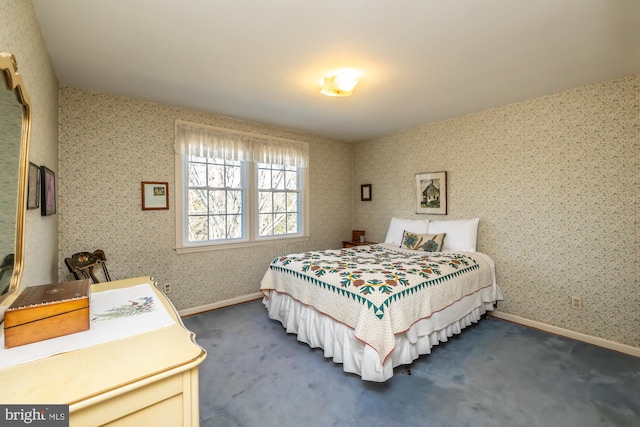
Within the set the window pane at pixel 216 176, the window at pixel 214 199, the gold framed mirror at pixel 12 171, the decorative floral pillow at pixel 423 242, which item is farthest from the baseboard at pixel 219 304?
the gold framed mirror at pixel 12 171

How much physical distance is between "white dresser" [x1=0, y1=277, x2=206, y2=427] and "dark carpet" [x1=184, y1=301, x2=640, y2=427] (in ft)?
3.52

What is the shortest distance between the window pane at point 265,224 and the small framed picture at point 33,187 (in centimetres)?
244

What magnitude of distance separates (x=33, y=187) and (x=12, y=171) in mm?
669

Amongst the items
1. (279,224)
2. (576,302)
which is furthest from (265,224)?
(576,302)

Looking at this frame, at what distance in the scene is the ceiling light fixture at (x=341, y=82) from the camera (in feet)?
7.79

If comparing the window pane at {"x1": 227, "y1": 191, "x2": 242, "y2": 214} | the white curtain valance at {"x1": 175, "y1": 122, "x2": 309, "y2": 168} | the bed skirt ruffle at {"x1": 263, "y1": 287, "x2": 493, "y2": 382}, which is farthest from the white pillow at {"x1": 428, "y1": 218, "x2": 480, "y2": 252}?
the window pane at {"x1": 227, "y1": 191, "x2": 242, "y2": 214}

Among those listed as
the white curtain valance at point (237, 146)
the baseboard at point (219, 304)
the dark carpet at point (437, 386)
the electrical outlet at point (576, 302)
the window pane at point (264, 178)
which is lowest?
the dark carpet at point (437, 386)

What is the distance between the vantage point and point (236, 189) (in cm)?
377

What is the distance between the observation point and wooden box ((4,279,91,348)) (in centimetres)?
91

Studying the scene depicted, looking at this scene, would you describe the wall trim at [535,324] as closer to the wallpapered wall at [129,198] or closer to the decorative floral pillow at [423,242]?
the wallpapered wall at [129,198]

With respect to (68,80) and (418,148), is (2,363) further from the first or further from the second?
(418,148)

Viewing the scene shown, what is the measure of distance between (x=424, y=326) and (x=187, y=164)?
3.04 meters

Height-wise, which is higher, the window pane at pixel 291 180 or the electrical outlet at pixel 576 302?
the window pane at pixel 291 180

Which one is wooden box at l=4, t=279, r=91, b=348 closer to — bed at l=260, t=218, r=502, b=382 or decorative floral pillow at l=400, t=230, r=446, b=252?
bed at l=260, t=218, r=502, b=382
